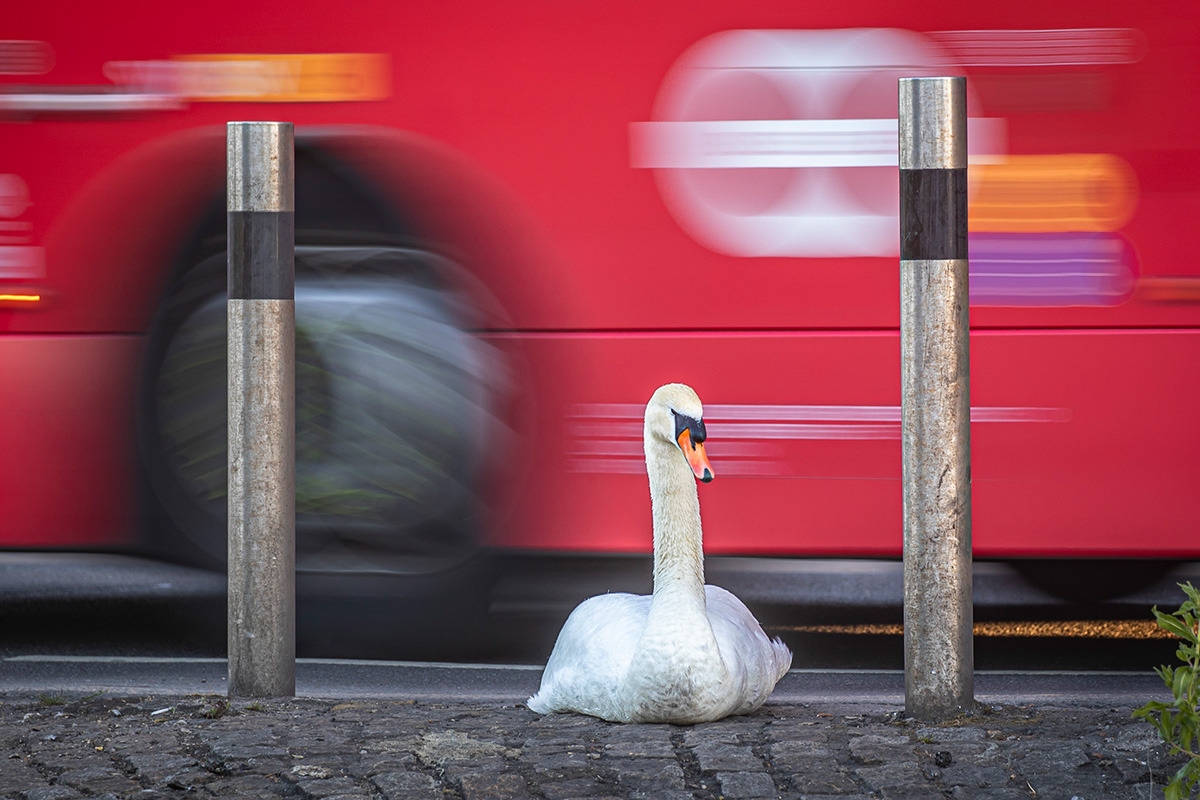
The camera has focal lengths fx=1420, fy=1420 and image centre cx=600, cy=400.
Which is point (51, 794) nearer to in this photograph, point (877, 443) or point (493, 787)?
point (493, 787)

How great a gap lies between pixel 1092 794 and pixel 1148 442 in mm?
2190

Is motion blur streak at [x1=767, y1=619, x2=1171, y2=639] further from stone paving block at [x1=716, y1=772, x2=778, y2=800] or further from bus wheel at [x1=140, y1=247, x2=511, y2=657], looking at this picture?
stone paving block at [x1=716, y1=772, x2=778, y2=800]

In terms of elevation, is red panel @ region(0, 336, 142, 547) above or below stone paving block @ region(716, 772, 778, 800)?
above

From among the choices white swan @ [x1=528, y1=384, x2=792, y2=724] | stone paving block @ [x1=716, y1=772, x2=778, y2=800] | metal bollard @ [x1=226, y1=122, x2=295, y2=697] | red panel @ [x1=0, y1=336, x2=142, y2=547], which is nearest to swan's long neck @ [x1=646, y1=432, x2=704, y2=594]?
white swan @ [x1=528, y1=384, x2=792, y2=724]

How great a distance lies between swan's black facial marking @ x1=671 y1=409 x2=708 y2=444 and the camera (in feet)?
11.8

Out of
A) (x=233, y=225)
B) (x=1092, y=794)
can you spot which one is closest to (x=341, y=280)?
(x=233, y=225)

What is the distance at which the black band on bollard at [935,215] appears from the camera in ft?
11.1

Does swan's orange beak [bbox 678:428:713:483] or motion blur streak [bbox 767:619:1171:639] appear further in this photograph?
motion blur streak [bbox 767:619:1171:639]

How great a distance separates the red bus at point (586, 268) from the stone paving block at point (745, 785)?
1957 mm

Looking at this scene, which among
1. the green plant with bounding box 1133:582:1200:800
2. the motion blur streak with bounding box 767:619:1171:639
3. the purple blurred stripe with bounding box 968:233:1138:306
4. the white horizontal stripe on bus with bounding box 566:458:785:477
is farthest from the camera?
the motion blur streak with bounding box 767:619:1171:639

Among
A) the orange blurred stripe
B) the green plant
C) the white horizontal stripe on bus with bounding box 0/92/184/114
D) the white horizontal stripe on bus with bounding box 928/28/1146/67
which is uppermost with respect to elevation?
the white horizontal stripe on bus with bounding box 928/28/1146/67

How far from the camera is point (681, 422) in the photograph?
3.64 m

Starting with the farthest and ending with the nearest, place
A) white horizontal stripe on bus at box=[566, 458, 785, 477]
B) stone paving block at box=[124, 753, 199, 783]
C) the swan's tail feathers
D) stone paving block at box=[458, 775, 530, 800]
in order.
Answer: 1. white horizontal stripe on bus at box=[566, 458, 785, 477]
2. the swan's tail feathers
3. stone paving block at box=[124, 753, 199, 783]
4. stone paving block at box=[458, 775, 530, 800]

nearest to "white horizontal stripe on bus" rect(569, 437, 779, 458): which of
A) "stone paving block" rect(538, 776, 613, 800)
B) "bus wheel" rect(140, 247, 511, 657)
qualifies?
"bus wheel" rect(140, 247, 511, 657)
